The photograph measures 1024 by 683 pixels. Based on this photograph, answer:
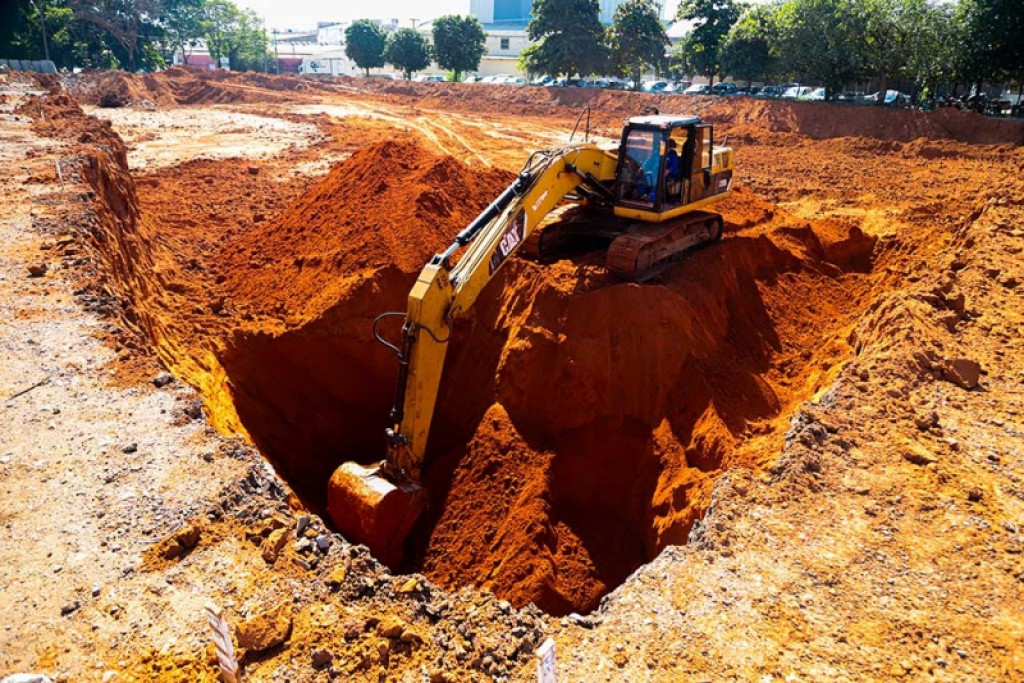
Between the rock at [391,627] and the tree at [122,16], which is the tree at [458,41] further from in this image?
the rock at [391,627]

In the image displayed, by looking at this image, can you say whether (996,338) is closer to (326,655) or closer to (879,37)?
(326,655)

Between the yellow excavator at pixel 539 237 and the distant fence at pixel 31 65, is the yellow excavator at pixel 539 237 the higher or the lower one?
the lower one

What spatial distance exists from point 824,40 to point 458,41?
33.4 metres

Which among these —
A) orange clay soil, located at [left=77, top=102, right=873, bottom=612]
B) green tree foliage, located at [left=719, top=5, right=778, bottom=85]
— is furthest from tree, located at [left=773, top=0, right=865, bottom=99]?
orange clay soil, located at [left=77, top=102, right=873, bottom=612]

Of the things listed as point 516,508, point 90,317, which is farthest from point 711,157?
point 90,317

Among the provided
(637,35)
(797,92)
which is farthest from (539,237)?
(637,35)

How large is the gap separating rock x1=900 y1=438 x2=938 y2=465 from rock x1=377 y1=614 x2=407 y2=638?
516cm

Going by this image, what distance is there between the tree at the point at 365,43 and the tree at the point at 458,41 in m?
9.90

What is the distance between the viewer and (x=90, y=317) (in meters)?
8.52

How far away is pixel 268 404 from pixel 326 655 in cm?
674

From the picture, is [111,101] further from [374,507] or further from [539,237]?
[374,507]

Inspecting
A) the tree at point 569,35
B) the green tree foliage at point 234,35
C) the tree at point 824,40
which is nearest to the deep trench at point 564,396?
the tree at point 824,40

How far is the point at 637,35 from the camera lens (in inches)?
1773

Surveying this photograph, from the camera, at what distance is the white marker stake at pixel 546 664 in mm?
3762
